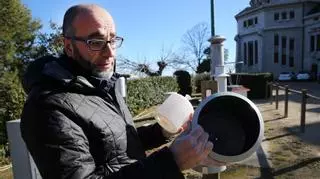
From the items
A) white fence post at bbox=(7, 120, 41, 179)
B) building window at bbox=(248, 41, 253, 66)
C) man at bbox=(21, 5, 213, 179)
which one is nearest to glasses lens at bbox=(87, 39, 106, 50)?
man at bbox=(21, 5, 213, 179)

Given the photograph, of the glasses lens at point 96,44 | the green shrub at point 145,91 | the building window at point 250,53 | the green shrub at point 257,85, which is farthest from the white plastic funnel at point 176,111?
the building window at point 250,53

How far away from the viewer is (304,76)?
40844mm

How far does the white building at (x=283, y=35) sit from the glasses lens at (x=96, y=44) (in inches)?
1767

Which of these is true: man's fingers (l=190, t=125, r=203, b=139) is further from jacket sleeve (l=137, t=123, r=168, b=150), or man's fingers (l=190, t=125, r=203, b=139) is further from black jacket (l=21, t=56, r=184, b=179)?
jacket sleeve (l=137, t=123, r=168, b=150)

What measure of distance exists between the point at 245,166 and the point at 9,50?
40.0 feet

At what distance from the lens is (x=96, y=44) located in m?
1.53

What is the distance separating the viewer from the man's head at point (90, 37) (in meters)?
1.49

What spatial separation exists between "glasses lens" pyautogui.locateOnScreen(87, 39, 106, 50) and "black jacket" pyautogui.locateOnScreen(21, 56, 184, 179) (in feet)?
0.37

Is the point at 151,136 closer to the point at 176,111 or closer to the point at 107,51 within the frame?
the point at 176,111

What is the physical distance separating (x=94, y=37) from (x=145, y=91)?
1373cm

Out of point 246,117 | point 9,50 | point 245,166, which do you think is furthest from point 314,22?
point 246,117

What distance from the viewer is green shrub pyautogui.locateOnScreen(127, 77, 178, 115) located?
13.4 m

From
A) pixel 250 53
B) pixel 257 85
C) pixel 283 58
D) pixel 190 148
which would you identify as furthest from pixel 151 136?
pixel 250 53

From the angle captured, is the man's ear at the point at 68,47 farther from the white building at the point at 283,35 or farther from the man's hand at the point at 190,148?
the white building at the point at 283,35
